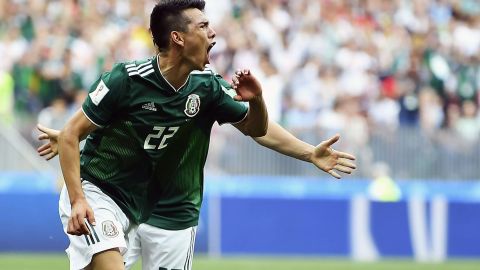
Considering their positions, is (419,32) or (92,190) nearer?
(92,190)

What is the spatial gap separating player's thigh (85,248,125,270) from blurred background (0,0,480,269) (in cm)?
942

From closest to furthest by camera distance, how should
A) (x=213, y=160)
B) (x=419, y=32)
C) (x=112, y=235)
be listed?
1. (x=112, y=235)
2. (x=213, y=160)
3. (x=419, y=32)

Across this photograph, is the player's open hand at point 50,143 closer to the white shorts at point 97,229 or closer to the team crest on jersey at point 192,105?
the white shorts at point 97,229

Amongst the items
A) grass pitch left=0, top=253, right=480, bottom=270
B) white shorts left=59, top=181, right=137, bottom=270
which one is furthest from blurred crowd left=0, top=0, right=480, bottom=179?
white shorts left=59, top=181, right=137, bottom=270

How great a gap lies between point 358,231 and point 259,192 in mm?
1514

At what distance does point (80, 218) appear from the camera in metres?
7.54

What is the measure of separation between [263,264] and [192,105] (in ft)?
26.9

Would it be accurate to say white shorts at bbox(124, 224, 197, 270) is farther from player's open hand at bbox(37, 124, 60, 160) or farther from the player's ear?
the player's ear

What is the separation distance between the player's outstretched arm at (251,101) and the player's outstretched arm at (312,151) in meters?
0.17

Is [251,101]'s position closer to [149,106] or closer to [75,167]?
[149,106]

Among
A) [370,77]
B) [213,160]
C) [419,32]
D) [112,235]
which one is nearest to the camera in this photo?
[112,235]

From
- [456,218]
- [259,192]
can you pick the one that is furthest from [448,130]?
[259,192]

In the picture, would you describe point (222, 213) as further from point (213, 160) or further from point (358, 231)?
point (358, 231)

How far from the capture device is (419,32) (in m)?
22.1
